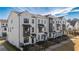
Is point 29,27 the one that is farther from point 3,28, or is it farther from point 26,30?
point 3,28

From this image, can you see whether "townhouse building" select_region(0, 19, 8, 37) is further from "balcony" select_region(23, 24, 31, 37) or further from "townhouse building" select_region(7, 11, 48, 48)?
"balcony" select_region(23, 24, 31, 37)

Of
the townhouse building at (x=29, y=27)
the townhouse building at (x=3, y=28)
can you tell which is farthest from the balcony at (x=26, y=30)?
the townhouse building at (x=3, y=28)

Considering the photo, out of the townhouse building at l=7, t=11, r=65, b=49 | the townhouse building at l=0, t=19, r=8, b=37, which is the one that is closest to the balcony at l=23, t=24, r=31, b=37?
the townhouse building at l=7, t=11, r=65, b=49

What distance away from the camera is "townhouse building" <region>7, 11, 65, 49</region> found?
1901mm

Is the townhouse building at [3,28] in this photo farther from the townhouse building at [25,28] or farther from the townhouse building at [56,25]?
the townhouse building at [56,25]

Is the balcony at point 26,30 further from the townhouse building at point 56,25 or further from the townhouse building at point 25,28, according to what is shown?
the townhouse building at point 56,25

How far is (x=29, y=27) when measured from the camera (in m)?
1.93

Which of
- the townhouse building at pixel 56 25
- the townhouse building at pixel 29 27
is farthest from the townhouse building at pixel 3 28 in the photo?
the townhouse building at pixel 56 25

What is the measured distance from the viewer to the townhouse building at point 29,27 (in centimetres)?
190

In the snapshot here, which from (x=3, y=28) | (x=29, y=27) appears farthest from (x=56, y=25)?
(x=3, y=28)

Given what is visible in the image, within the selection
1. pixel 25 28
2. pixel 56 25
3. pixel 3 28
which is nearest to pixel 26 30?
pixel 25 28

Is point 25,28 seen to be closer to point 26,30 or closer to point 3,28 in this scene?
point 26,30

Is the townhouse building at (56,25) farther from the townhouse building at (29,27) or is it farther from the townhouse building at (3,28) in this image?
the townhouse building at (3,28)
